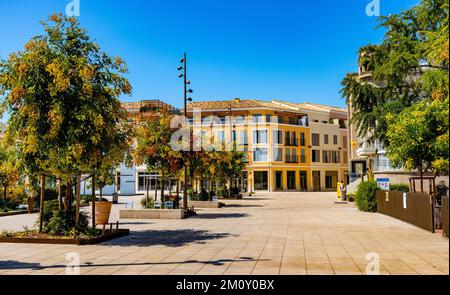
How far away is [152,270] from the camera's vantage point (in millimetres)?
8781

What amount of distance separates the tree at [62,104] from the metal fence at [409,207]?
10584 millimetres

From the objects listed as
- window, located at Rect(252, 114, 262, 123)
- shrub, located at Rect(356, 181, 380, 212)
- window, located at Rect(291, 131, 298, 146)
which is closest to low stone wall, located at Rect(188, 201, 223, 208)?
shrub, located at Rect(356, 181, 380, 212)

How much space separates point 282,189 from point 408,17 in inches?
2047

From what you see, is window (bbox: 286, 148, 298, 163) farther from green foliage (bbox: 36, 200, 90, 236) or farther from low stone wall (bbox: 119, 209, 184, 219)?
green foliage (bbox: 36, 200, 90, 236)

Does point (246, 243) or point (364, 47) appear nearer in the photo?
point (246, 243)

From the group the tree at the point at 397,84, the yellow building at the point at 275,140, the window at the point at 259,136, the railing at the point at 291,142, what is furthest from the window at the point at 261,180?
the tree at the point at 397,84

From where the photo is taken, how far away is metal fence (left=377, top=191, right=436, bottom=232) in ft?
51.8

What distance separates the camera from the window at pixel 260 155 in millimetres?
71656

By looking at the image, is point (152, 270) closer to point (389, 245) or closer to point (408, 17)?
point (389, 245)

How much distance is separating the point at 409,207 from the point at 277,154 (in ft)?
176

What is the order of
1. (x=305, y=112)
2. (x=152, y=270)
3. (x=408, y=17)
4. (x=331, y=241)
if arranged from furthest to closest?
(x=305, y=112)
(x=408, y=17)
(x=331, y=241)
(x=152, y=270)
